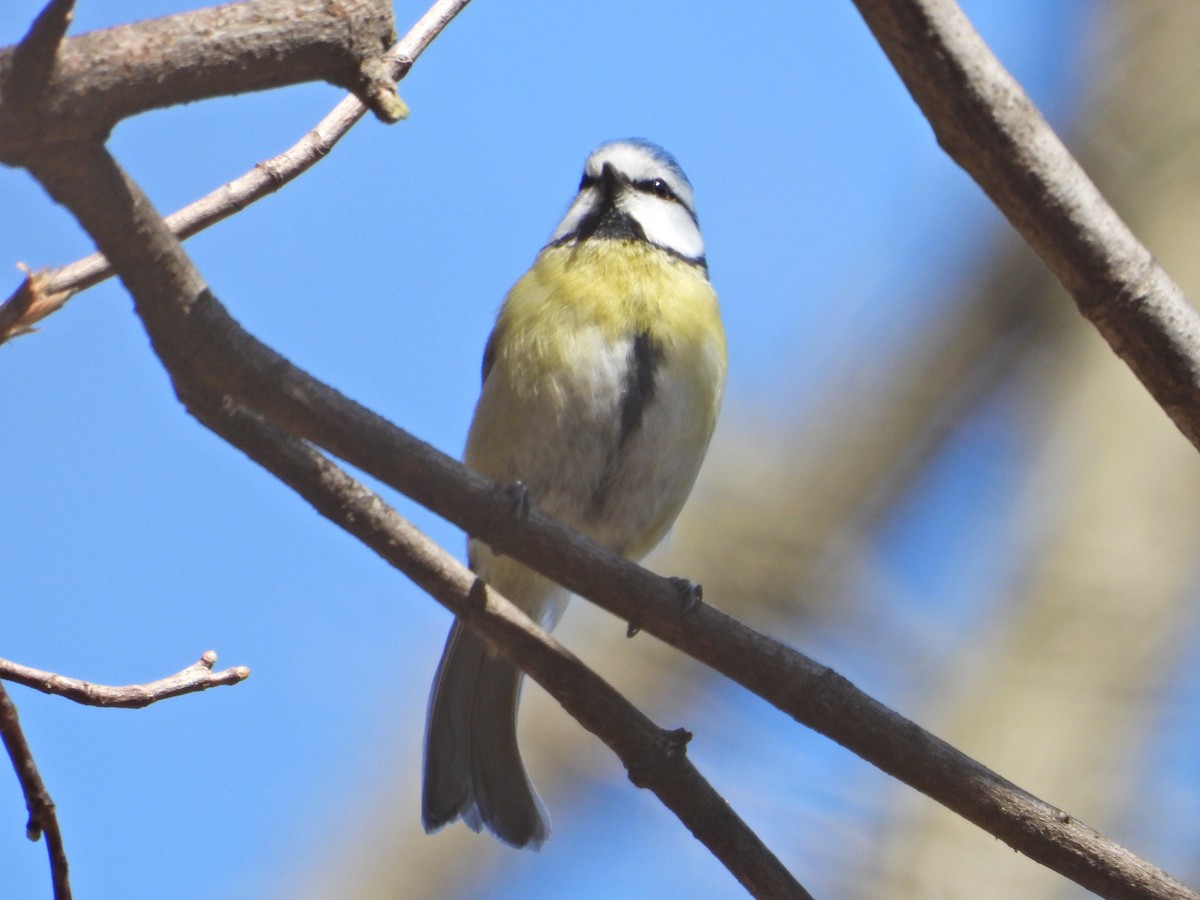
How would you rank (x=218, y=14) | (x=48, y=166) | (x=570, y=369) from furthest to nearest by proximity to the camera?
(x=570, y=369) → (x=218, y=14) → (x=48, y=166)

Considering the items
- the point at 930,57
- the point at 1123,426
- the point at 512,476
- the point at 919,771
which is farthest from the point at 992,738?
the point at 930,57

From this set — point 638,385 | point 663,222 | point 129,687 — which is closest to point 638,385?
point 638,385

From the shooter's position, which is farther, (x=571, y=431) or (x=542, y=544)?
(x=571, y=431)

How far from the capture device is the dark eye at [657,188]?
15.1 ft

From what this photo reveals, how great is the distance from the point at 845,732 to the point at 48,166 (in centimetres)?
155

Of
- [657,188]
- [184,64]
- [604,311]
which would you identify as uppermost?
[657,188]

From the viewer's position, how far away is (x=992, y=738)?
5230mm

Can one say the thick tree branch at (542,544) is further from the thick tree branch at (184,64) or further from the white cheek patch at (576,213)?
the white cheek patch at (576,213)

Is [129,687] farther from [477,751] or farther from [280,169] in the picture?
[477,751]

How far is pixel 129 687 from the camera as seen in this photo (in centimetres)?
226

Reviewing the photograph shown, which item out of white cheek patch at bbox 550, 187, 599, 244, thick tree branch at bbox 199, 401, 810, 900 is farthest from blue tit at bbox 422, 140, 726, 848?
thick tree branch at bbox 199, 401, 810, 900

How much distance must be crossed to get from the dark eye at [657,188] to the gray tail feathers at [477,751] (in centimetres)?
164

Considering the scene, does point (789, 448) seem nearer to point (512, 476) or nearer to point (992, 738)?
point (992, 738)

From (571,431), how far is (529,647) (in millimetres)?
1251
